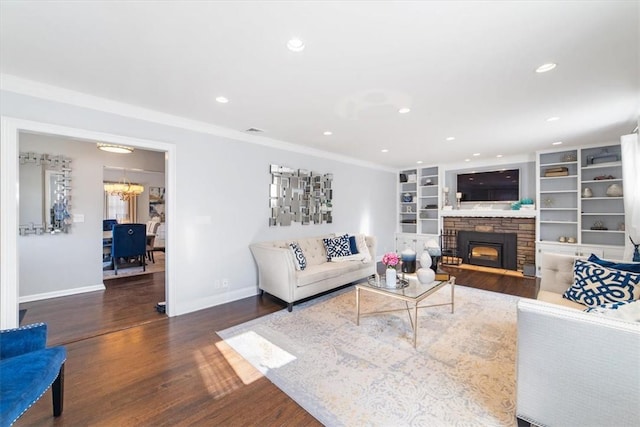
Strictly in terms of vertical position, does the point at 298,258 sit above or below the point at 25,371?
above

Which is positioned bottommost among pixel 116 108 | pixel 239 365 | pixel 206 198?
pixel 239 365

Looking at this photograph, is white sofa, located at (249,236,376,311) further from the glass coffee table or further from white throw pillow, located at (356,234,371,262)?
the glass coffee table

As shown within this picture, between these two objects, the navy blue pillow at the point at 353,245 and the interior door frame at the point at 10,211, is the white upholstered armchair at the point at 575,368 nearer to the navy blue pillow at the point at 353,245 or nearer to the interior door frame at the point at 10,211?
the navy blue pillow at the point at 353,245

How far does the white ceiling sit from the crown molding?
0.11 m

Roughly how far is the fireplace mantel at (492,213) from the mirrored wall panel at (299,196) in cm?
308

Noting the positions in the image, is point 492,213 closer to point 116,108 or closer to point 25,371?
point 116,108

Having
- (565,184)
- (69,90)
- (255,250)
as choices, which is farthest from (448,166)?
(69,90)

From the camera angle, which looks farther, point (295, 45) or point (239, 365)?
point (239, 365)

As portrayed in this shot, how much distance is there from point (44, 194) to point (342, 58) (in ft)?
15.6

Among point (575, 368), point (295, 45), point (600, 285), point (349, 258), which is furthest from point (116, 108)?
point (600, 285)

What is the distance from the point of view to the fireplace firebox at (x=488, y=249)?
5.69m

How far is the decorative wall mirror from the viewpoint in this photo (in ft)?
12.8

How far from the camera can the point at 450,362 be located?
2.31m

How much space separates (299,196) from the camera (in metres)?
4.82
